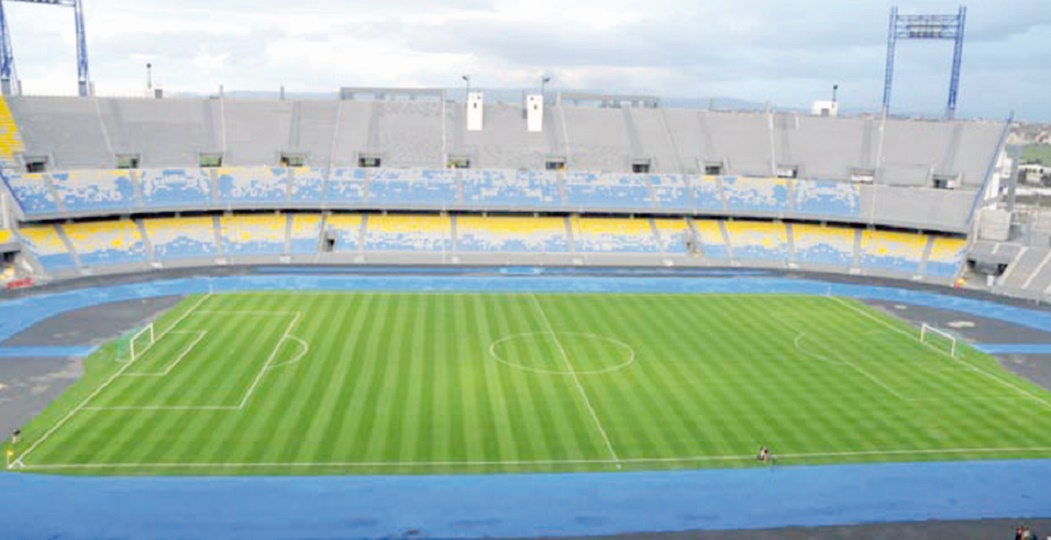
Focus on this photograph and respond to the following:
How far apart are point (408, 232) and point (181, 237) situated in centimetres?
1480

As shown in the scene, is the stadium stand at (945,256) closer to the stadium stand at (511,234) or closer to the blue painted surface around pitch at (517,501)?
the stadium stand at (511,234)

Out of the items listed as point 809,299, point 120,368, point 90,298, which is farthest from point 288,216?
point 809,299

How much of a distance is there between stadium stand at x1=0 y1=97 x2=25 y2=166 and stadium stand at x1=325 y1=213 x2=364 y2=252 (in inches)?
801

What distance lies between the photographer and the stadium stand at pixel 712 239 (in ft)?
189

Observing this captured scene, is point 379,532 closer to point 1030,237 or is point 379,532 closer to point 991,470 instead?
point 991,470

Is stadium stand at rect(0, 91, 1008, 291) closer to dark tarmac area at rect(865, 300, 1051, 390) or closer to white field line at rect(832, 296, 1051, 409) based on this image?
dark tarmac area at rect(865, 300, 1051, 390)

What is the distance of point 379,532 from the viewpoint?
21047 mm

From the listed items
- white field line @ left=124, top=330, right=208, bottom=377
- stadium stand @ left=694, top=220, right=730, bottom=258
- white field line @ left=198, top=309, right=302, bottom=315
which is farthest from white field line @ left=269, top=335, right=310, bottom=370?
stadium stand @ left=694, top=220, right=730, bottom=258

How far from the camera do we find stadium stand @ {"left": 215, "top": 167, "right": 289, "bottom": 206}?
184ft

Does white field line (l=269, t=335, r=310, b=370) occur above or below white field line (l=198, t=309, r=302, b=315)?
below

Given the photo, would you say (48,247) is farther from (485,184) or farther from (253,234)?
(485,184)

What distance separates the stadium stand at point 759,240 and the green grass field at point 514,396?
1440 cm

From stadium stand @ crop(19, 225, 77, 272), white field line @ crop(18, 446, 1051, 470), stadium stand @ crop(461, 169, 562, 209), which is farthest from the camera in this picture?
stadium stand @ crop(461, 169, 562, 209)

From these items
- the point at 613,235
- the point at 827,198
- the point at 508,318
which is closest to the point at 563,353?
the point at 508,318
